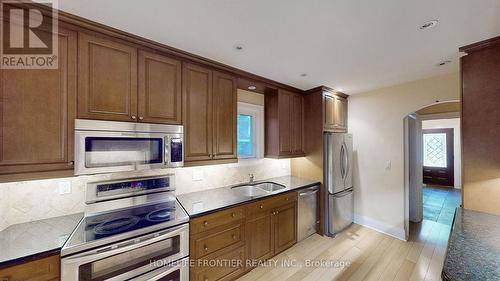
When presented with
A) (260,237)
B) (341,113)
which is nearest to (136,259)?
(260,237)

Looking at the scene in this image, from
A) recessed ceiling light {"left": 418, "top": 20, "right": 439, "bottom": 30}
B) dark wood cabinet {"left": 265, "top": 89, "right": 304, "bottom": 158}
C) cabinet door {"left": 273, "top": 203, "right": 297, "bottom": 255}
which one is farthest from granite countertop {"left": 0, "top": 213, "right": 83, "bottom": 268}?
recessed ceiling light {"left": 418, "top": 20, "right": 439, "bottom": 30}

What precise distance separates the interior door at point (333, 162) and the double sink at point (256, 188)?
864mm

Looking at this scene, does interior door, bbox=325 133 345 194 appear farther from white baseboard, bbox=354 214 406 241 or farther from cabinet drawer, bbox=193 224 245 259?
cabinet drawer, bbox=193 224 245 259

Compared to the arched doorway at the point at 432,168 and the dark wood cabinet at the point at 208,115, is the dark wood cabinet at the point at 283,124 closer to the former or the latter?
the dark wood cabinet at the point at 208,115

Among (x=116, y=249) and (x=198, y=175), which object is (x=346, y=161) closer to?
(x=198, y=175)

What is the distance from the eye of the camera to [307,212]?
2893mm

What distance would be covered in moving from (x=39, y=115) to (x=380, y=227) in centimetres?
449

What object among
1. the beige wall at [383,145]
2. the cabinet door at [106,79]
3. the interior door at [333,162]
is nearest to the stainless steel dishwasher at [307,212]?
the interior door at [333,162]

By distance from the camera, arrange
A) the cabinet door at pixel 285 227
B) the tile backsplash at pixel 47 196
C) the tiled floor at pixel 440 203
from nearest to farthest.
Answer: the tile backsplash at pixel 47 196
the cabinet door at pixel 285 227
the tiled floor at pixel 440 203

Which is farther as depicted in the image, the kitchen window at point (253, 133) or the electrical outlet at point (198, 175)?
the kitchen window at point (253, 133)

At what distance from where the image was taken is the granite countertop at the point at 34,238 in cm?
106

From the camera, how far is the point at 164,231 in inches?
59.0

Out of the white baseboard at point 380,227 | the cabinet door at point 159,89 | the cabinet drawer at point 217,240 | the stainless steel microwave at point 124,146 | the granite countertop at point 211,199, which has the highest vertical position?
Answer: the cabinet door at point 159,89

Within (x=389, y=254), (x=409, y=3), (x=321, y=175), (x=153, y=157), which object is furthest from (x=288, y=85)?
(x=389, y=254)
